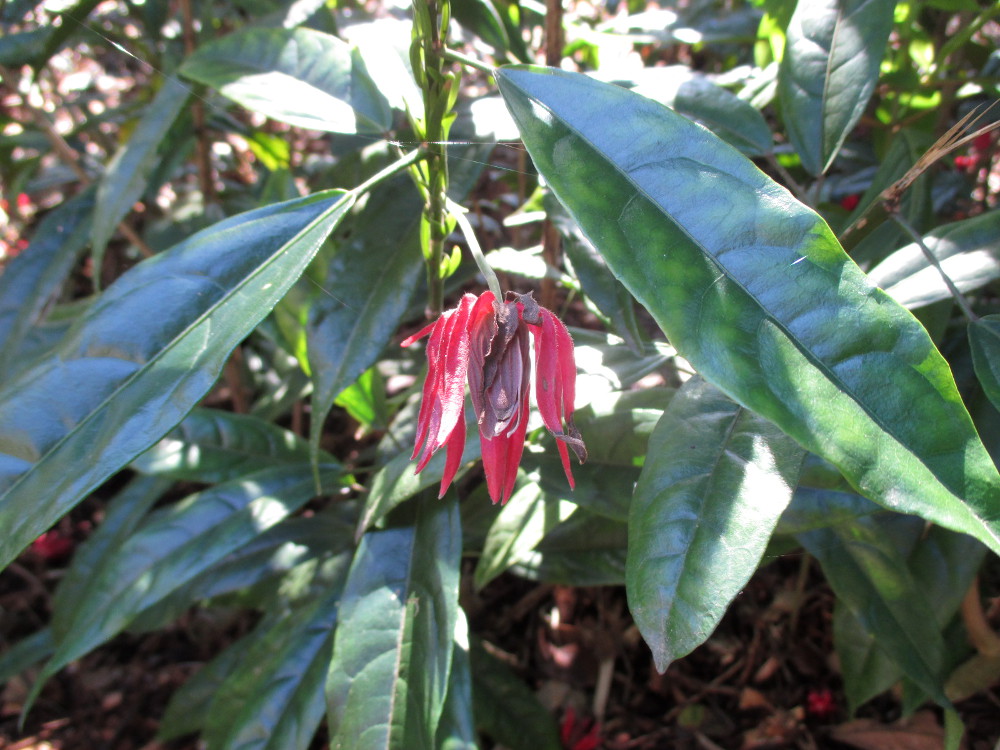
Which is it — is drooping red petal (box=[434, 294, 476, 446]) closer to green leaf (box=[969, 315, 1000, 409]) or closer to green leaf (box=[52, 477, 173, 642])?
green leaf (box=[969, 315, 1000, 409])

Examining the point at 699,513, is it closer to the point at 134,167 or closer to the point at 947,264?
the point at 947,264

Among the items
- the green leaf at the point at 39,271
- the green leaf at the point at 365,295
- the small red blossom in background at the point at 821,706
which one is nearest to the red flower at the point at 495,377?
the green leaf at the point at 365,295

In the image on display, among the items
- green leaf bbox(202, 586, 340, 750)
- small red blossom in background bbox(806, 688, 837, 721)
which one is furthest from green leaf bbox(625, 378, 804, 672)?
small red blossom in background bbox(806, 688, 837, 721)

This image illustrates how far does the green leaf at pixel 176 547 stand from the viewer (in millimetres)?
970

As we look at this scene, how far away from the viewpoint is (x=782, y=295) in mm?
492

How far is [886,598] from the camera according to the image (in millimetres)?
835

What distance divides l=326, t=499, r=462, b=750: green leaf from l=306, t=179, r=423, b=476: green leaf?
20cm

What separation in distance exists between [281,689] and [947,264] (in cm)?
100

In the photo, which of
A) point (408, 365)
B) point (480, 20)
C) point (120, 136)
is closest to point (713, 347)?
point (480, 20)

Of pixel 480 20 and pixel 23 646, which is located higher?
pixel 480 20

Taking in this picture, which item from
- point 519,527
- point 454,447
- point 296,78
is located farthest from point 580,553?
point 296,78

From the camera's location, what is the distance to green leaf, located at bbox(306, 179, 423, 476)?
832 mm

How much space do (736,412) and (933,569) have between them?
19.1 inches

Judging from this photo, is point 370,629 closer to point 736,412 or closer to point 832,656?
point 736,412
